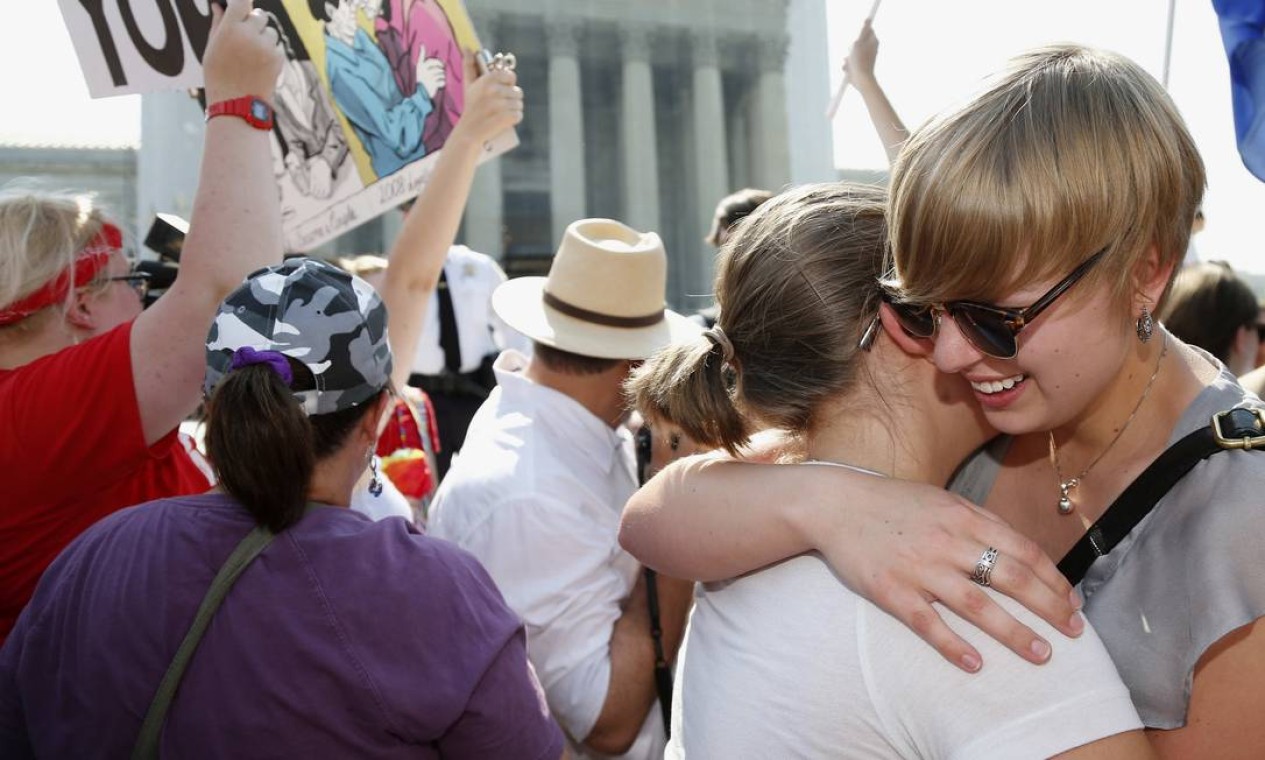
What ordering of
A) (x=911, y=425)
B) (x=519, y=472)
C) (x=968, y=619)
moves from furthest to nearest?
(x=519, y=472)
(x=911, y=425)
(x=968, y=619)

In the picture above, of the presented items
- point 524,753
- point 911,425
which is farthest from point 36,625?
point 911,425

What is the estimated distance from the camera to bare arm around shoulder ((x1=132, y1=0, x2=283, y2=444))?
197 cm

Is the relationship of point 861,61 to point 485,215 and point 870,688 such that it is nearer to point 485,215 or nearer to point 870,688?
point 870,688

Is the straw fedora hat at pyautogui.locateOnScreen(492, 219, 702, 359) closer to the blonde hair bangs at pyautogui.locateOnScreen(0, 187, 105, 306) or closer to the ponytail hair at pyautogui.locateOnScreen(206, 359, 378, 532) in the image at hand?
the blonde hair bangs at pyautogui.locateOnScreen(0, 187, 105, 306)

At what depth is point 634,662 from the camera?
98.2 inches

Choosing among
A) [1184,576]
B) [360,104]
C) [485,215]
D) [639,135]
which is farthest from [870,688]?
[639,135]

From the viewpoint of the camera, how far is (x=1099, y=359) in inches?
54.3

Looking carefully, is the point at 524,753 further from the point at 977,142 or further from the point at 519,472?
the point at 977,142

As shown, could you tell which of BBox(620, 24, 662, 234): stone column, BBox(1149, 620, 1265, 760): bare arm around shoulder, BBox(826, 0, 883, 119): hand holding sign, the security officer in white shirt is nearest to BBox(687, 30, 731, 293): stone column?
BBox(620, 24, 662, 234): stone column

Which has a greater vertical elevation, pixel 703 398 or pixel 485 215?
pixel 703 398

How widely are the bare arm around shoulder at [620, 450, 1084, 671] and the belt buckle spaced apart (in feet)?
0.91

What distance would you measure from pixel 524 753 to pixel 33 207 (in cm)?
148

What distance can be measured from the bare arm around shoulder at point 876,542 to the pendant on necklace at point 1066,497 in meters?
0.39

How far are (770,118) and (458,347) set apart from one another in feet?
100
